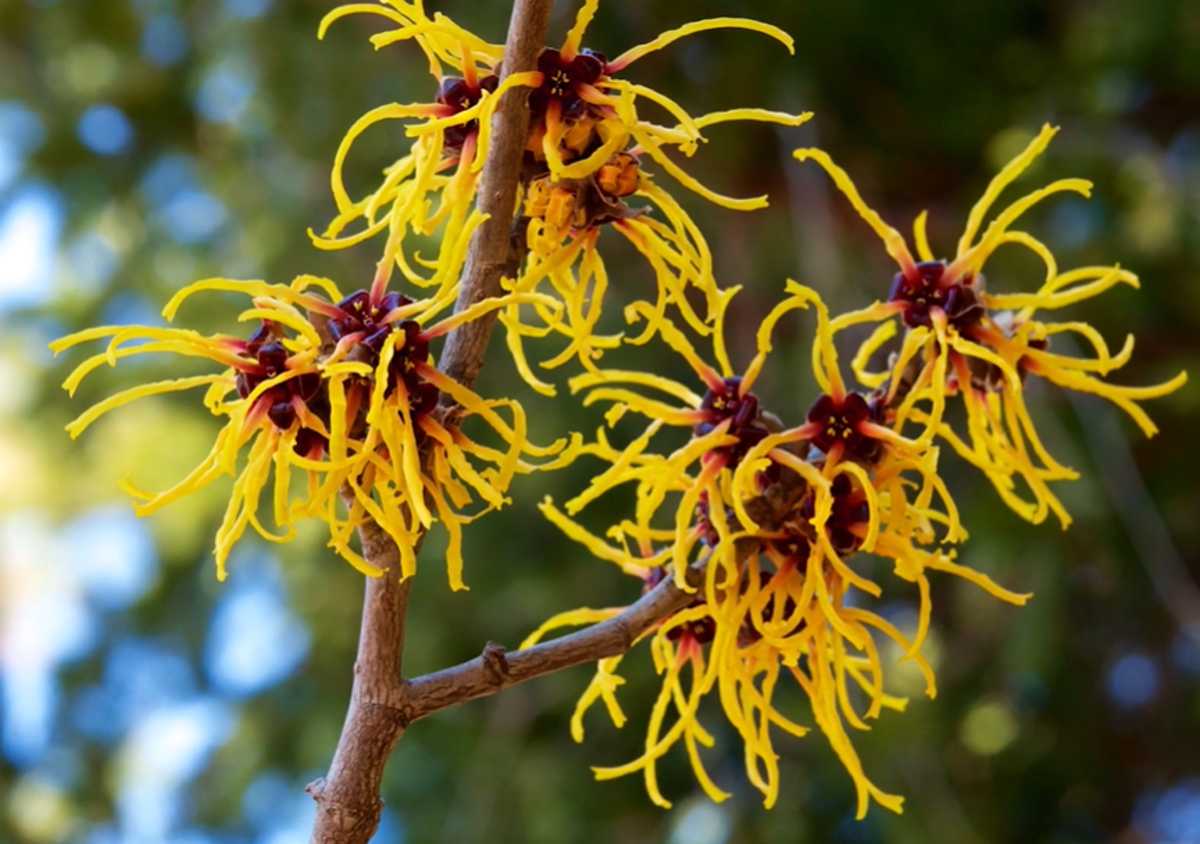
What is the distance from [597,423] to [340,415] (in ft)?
7.03

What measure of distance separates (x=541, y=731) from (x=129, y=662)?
1.02m

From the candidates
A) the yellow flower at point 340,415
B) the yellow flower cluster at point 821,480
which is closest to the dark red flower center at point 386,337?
the yellow flower at point 340,415

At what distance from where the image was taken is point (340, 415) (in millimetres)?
844

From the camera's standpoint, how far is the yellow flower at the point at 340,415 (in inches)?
33.4

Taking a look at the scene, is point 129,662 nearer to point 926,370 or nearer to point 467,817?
point 467,817

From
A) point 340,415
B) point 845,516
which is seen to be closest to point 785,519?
point 845,516

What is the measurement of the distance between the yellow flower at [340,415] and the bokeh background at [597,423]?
6.52 ft

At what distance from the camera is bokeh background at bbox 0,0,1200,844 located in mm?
2895

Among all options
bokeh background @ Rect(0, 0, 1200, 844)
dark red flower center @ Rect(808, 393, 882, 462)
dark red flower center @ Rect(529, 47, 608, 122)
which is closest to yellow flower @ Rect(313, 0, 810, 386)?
dark red flower center @ Rect(529, 47, 608, 122)

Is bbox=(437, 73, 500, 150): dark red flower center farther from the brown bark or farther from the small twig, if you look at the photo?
the small twig

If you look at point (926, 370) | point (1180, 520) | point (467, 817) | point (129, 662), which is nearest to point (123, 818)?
point (129, 662)

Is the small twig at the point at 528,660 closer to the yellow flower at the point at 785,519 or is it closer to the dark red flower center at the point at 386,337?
the yellow flower at the point at 785,519

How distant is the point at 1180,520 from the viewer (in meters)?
3.29

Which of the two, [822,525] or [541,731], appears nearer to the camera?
[822,525]
